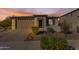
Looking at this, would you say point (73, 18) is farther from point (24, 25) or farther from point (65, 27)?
point (24, 25)

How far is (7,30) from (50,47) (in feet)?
6.28

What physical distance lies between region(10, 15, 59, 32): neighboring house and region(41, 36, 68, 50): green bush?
0.45 m

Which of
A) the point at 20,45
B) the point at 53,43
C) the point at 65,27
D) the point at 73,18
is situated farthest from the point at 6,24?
the point at 73,18

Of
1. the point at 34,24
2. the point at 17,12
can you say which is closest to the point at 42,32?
the point at 34,24

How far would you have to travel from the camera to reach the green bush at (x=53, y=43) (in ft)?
41.4

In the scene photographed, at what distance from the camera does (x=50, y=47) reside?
12680mm

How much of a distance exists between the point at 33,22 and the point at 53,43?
3.94ft

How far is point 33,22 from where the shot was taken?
41.5ft

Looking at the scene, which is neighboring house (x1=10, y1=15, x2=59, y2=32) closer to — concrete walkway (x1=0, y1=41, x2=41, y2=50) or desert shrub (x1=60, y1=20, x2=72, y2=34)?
desert shrub (x1=60, y1=20, x2=72, y2=34)

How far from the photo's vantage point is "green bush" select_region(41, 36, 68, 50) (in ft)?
41.4

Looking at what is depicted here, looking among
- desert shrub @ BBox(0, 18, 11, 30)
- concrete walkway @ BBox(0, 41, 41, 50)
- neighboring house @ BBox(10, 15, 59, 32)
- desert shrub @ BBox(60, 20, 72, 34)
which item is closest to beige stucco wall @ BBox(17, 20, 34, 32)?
neighboring house @ BBox(10, 15, 59, 32)
